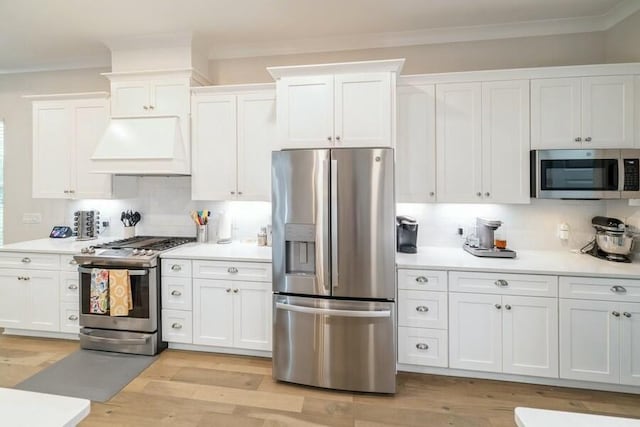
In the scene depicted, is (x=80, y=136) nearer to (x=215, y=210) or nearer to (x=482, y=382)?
(x=215, y=210)

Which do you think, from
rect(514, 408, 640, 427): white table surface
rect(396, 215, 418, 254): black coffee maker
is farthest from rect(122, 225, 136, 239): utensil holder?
rect(514, 408, 640, 427): white table surface

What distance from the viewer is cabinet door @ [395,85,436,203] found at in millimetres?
2910

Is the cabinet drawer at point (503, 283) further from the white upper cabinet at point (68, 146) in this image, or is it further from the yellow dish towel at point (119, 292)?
the white upper cabinet at point (68, 146)

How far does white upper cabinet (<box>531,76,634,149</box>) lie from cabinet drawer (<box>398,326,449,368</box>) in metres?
1.79

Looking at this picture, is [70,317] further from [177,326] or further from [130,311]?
[177,326]

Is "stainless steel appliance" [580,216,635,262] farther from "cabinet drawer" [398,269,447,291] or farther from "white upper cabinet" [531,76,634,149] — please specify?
"cabinet drawer" [398,269,447,291]

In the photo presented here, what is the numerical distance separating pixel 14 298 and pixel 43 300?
33 centimetres

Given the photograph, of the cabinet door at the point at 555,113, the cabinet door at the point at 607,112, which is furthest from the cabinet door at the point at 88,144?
the cabinet door at the point at 607,112

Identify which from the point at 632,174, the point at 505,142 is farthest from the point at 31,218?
the point at 632,174

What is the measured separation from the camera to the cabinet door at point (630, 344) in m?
2.32

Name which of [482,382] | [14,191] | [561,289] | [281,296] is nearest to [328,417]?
[281,296]

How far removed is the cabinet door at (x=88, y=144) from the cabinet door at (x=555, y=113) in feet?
13.5

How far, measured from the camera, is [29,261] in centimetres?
323

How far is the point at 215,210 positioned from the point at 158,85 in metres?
1.38
